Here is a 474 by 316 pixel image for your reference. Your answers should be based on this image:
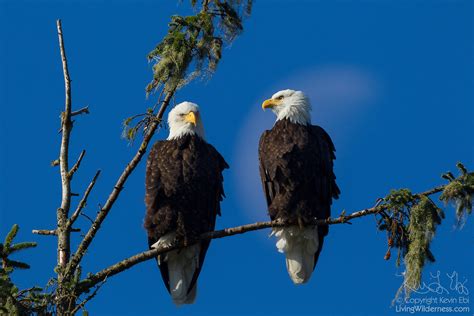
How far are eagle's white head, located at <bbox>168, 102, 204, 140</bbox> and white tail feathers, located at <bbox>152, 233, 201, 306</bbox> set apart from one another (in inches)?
35.9

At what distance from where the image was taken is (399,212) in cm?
661

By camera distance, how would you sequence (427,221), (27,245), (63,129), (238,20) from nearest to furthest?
1. (27,245)
2. (427,221)
3. (63,129)
4. (238,20)

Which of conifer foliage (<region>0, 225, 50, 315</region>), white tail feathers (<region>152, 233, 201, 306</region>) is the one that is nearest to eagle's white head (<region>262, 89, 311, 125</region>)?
white tail feathers (<region>152, 233, 201, 306</region>)

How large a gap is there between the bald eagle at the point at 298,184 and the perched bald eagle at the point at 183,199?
1.40 ft

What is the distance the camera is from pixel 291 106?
333 inches

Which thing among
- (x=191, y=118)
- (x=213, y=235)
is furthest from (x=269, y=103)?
(x=213, y=235)

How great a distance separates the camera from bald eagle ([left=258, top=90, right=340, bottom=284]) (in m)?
7.74

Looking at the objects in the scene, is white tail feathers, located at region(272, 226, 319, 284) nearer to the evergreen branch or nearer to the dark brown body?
the dark brown body

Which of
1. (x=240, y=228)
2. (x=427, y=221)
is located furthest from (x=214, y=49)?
(x=427, y=221)

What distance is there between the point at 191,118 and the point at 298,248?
1.34 meters

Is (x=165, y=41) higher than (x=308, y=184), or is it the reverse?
(x=165, y=41)

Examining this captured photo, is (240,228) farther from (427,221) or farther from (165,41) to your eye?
(165,41)

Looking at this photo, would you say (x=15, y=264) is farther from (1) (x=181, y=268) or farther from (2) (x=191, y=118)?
(2) (x=191, y=118)

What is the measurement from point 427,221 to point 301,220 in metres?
1.38
